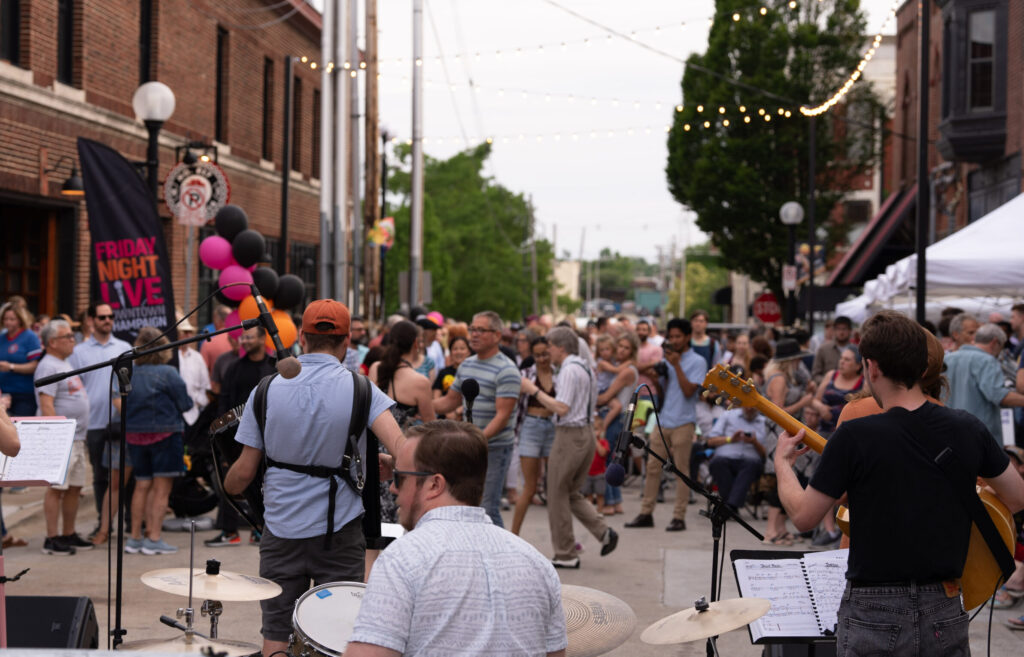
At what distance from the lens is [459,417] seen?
39.7 ft

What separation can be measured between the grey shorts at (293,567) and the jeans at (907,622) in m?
2.36

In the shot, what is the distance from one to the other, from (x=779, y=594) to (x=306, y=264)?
84.9 ft

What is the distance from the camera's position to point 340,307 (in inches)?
216

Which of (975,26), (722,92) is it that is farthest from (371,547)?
(722,92)

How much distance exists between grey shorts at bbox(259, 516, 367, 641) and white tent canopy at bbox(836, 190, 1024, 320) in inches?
350

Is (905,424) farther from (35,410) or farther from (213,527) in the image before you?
(35,410)

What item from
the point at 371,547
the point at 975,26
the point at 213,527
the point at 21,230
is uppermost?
the point at 975,26

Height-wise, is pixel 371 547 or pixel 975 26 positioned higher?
pixel 975 26

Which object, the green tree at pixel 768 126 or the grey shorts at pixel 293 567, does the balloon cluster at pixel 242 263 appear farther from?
the green tree at pixel 768 126

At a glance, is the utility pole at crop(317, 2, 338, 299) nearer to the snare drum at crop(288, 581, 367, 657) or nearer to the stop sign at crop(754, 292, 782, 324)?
the stop sign at crop(754, 292, 782, 324)

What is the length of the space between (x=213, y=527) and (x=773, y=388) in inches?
229

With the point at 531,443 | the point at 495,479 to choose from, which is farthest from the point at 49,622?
the point at 531,443

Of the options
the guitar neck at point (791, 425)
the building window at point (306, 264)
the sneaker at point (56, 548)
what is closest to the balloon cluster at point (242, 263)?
the sneaker at point (56, 548)

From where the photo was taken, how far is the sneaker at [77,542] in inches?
407
